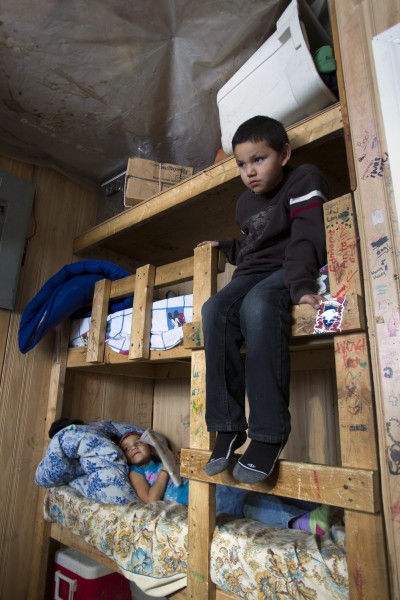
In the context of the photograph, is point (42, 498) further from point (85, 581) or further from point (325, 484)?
point (325, 484)

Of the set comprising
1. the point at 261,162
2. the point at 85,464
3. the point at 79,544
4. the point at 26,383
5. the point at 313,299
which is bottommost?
the point at 79,544

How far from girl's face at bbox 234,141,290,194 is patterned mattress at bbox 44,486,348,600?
0.85 metres

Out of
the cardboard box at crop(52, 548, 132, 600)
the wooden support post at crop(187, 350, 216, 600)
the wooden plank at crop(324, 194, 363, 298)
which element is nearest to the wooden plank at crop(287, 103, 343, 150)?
the wooden plank at crop(324, 194, 363, 298)

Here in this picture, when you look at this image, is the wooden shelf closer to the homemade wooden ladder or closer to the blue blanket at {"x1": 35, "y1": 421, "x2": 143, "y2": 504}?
the homemade wooden ladder

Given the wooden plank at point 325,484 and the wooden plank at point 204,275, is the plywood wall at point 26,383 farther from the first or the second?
the wooden plank at point 325,484

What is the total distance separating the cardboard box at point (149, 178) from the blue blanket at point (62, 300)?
318mm

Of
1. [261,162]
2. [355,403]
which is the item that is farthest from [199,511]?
[261,162]

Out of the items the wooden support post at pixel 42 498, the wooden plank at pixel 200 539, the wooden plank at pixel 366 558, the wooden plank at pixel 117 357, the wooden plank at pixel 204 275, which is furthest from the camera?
the wooden support post at pixel 42 498

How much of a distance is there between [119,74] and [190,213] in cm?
57

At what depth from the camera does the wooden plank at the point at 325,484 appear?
0.69 meters

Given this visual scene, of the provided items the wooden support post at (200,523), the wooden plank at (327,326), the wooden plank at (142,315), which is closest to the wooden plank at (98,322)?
the wooden plank at (142,315)

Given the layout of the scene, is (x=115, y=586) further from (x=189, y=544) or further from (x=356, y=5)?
(x=356, y=5)

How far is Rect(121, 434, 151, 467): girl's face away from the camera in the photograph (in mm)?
1598

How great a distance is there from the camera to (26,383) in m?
1.67
